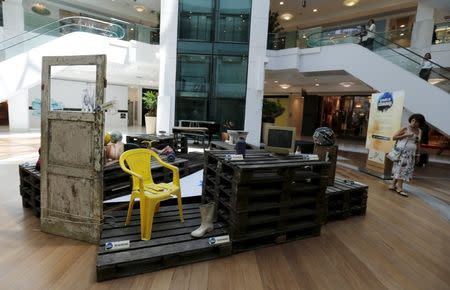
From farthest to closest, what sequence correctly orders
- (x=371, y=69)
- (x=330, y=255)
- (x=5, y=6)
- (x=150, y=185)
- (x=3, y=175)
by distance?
(x=5, y=6), (x=371, y=69), (x=3, y=175), (x=150, y=185), (x=330, y=255)

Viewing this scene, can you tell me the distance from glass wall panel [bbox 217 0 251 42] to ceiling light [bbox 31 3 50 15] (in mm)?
8018

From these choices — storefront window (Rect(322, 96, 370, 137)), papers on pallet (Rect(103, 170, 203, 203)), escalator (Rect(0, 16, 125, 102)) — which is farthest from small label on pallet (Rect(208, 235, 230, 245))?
storefront window (Rect(322, 96, 370, 137))

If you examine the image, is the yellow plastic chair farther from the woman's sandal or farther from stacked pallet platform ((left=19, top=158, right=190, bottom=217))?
the woman's sandal

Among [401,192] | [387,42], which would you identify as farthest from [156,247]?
[387,42]

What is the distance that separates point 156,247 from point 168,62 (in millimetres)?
8712

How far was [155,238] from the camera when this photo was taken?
7.87 feet

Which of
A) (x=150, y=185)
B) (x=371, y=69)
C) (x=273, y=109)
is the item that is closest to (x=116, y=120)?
(x=273, y=109)

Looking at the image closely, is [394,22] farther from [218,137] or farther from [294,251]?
[294,251]

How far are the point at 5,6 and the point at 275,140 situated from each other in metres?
12.3

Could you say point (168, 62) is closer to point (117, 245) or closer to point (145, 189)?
point (145, 189)

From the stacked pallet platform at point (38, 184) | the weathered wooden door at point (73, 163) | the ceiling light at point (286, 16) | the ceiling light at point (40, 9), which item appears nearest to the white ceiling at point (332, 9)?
the ceiling light at point (286, 16)

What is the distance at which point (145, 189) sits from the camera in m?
2.66

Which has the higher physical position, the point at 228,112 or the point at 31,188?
the point at 228,112

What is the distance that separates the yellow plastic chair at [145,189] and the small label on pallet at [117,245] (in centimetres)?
17
